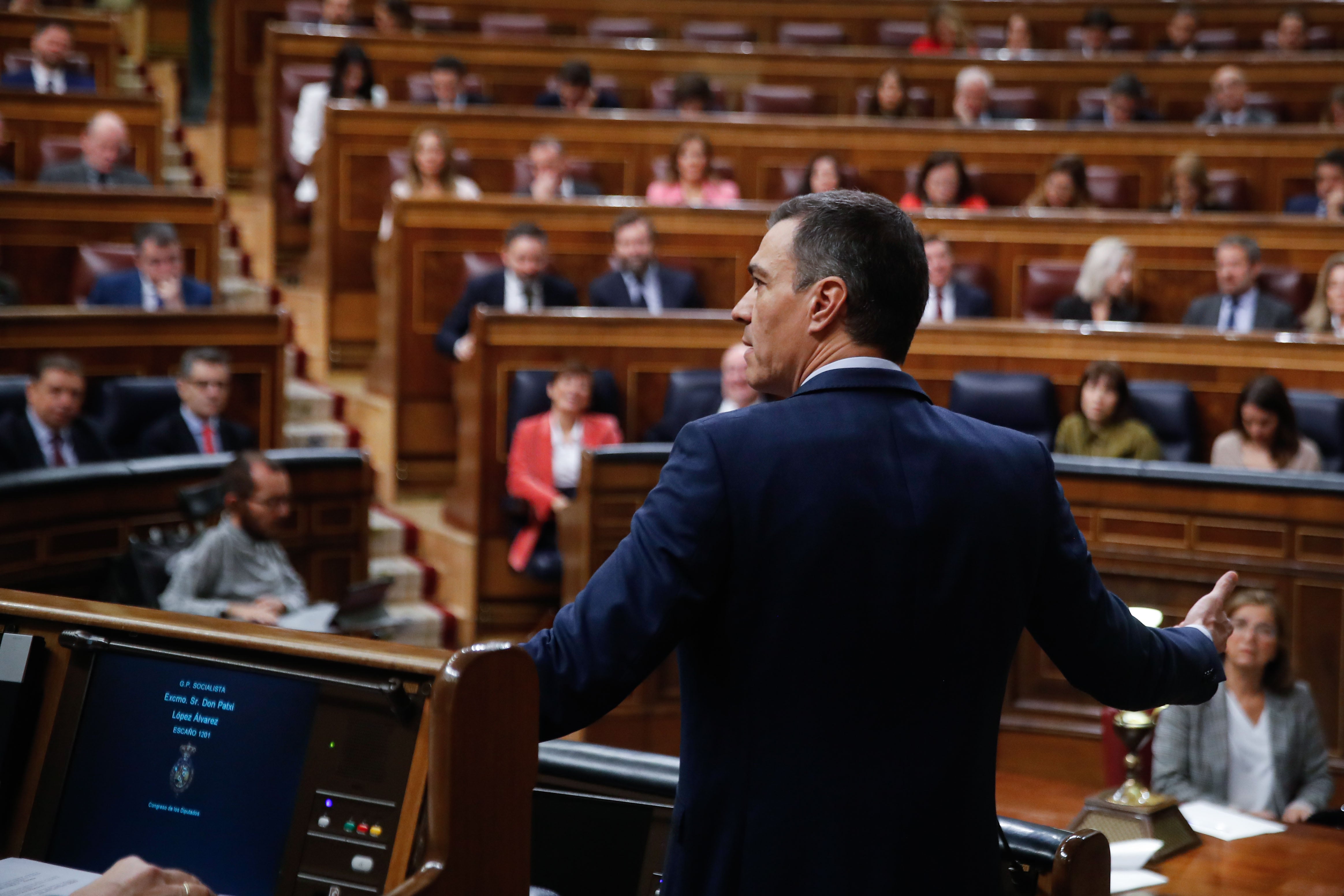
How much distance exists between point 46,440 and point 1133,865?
2.45 meters

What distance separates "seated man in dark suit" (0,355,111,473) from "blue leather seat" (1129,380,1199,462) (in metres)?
2.46

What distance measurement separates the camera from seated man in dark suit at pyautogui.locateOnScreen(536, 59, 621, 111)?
4.89 meters

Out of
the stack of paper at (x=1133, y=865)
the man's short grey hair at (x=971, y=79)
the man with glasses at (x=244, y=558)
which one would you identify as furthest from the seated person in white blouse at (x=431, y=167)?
the stack of paper at (x=1133, y=865)

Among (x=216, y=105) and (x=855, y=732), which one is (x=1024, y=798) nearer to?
(x=855, y=732)

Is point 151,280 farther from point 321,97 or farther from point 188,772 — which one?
point 188,772

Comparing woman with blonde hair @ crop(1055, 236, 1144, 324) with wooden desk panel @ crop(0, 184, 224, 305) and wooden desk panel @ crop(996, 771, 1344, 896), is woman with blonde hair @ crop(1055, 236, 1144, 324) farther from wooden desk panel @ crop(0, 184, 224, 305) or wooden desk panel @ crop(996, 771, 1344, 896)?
wooden desk panel @ crop(0, 184, 224, 305)

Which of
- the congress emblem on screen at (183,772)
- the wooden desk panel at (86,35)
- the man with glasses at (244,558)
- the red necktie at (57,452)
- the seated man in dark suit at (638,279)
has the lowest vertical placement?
the man with glasses at (244,558)

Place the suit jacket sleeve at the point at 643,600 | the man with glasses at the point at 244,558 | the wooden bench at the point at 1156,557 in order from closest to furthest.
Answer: the suit jacket sleeve at the point at 643,600 < the man with glasses at the point at 244,558 < the wooden bench at the point at 1156,557

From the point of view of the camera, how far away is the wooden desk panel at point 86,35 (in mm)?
5266

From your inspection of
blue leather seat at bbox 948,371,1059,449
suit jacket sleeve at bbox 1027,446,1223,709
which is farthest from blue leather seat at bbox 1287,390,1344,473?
suit jacket sleeve at bbox 1027,446,1223,709

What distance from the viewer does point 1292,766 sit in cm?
239

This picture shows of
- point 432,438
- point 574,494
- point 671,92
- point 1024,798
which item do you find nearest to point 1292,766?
point 1024,798

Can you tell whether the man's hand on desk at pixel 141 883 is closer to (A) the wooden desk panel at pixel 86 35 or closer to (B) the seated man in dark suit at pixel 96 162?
(B) the seated man in dark suit at pixel 96 162

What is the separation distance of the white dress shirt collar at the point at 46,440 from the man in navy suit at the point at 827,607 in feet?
8.35
